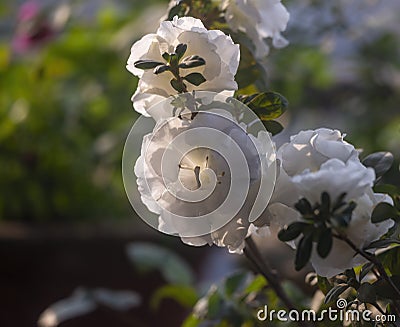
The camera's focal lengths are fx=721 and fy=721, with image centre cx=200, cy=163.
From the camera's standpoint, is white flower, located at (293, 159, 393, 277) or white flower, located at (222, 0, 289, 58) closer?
white flower, located at (293, 159, 393, 277)

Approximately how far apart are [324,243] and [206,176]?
0.22ft

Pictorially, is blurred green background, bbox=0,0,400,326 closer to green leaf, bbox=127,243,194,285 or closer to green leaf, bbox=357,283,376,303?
green leaf, bbox=127,243,194,285

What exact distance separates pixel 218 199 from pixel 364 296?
4.1 inches

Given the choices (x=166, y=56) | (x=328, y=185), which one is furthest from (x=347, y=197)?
(x=166, y=56)

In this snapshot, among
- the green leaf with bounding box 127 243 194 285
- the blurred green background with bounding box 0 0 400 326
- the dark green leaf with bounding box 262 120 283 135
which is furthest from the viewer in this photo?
the blurred green background with bounding box 0 0 400 326

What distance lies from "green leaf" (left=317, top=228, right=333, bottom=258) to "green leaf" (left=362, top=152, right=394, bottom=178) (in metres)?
0.10

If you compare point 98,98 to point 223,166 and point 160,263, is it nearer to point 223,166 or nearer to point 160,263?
point 160,263

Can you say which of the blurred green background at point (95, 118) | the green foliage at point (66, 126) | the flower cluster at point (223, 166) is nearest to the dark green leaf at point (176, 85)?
the flower cluster at point (223, 166)

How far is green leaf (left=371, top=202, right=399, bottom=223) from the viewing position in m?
0.35

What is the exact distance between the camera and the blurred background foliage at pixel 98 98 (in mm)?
1164

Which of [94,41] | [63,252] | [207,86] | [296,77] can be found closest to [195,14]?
[207,86]

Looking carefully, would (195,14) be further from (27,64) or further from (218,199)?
(27,64)

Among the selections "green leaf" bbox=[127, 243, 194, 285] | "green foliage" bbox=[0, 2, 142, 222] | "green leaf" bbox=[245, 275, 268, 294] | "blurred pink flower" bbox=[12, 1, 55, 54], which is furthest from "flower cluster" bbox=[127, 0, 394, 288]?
"blurred pink flower" bbox=[12, 1, 55, 54]

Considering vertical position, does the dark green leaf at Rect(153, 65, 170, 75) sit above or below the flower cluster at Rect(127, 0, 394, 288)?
above
